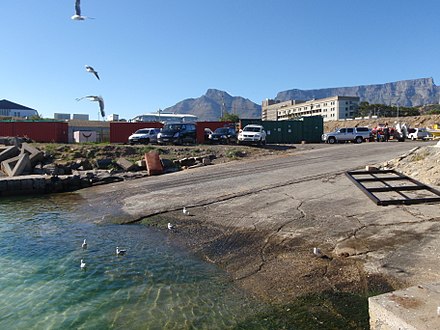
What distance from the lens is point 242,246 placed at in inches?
311

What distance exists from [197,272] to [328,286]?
7.63 feet

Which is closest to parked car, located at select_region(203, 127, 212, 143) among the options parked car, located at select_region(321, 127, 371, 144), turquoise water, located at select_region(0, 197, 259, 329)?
parked car, located at select_region(321, 127, 371, 144)

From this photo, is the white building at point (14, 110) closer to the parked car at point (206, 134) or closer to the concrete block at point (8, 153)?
the parked car at point (206, 134)

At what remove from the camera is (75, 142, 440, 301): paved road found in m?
6.08

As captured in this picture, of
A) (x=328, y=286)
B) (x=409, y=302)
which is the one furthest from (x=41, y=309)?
(x=409, y=302)

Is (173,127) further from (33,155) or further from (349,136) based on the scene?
(349,136)

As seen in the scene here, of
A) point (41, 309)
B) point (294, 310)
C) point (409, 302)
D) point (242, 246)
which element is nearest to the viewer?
point (409, 302)

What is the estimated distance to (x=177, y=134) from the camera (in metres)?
28.9

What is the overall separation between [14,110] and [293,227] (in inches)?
5943

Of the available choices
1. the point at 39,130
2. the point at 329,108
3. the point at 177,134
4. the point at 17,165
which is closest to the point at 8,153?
the point at 17,165

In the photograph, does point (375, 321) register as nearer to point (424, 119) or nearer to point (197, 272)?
point (197, 272)

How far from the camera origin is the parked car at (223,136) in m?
29.9

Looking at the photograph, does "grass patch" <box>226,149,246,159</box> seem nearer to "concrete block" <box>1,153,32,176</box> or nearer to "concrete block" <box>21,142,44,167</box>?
"concrete block" <box>21,142,44,167</box>

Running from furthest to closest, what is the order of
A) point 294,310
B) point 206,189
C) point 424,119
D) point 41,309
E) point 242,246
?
point 424,119
point 206,189
point 242,246
point 41,309
point 294,310
